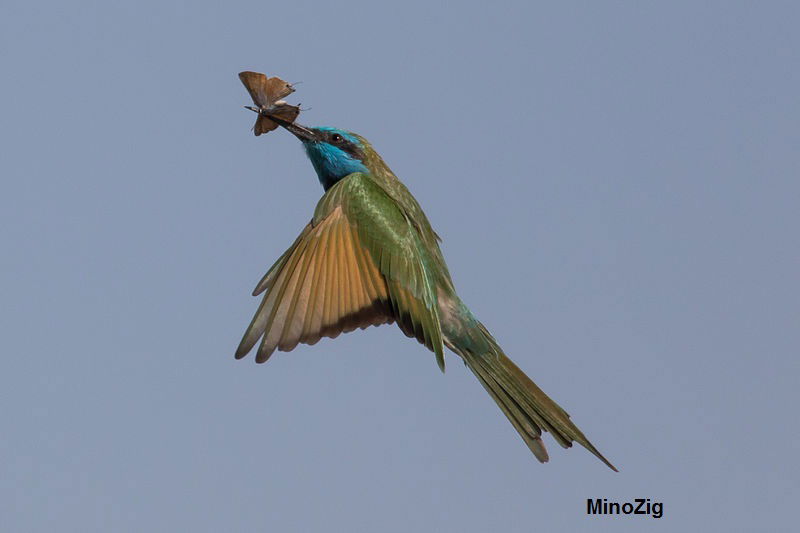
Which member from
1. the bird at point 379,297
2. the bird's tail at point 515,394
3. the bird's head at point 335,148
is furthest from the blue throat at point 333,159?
the bird's tail at point 515,394

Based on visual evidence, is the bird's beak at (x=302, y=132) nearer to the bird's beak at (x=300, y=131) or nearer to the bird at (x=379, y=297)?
the bird's beak at (x=300, y=131)

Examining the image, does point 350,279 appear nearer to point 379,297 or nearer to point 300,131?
point 379,297

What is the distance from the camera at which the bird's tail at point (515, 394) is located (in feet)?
20.0

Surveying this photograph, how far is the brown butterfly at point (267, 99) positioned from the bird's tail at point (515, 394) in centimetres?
198

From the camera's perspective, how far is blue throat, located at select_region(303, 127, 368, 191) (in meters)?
7.36

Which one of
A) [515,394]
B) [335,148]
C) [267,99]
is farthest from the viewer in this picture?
[335,148]

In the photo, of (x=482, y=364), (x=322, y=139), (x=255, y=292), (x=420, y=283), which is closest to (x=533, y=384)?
(x=482, y=364)

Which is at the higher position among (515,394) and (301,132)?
(301,132)

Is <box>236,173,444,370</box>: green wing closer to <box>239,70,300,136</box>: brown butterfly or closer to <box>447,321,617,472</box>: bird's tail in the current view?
<box>447,321,617,472</box>: bird's tail

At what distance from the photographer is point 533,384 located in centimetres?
635

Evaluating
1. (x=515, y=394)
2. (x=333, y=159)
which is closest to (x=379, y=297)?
(x=515, y=394)

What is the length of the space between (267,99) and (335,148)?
67 centimetres

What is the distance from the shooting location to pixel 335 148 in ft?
24.2

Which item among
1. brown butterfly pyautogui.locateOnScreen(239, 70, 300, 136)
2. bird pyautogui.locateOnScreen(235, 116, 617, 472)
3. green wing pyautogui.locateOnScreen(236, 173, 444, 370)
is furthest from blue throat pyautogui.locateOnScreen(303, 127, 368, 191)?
green wing pyautogui.locateOnScreen(236, 173, 444, 370)
